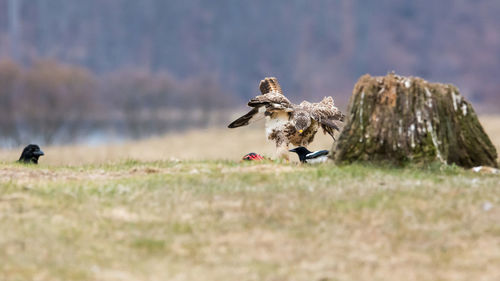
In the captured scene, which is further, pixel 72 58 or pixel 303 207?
pixel 72 58

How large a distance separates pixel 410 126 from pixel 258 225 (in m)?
5.27

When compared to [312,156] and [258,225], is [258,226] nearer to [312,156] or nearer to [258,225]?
[258,225]

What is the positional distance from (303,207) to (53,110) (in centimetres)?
5805

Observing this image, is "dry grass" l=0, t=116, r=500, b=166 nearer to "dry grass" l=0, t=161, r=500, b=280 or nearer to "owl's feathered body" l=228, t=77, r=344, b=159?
"owl's feathered body" l=228, t=77, r=344, b=159

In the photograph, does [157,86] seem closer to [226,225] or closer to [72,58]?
[72,58]

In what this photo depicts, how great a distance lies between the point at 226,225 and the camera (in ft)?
33.5

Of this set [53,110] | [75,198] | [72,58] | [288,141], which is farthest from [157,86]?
[75,198]

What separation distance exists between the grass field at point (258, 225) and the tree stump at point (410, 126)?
21.0 inches

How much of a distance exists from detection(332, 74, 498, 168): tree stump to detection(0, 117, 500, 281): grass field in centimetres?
53

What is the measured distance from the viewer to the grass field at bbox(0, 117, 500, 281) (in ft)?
28.9

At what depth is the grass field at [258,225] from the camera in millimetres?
8812

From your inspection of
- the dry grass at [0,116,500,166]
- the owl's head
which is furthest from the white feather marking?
the dry grass at [0,116,500,166]

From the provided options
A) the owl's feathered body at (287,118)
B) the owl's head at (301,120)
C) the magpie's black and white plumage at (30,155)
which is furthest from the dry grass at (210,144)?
the owl's head at (301,120)

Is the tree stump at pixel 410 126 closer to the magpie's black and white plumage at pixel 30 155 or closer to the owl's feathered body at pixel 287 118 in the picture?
the owl's feathered body at pixel 287 118
